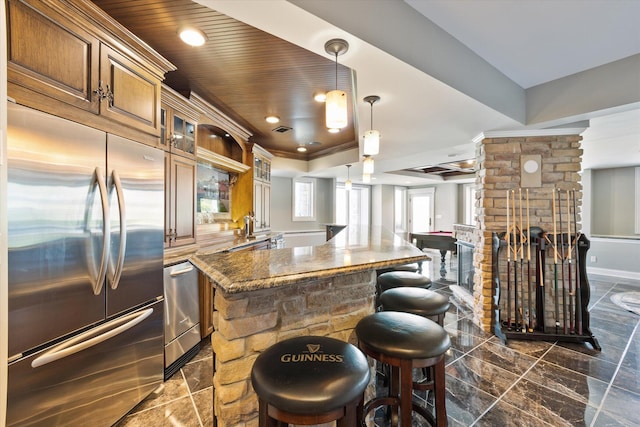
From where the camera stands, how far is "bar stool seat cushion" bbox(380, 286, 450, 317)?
168 centimetres

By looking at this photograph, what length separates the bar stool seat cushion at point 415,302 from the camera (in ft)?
5.53

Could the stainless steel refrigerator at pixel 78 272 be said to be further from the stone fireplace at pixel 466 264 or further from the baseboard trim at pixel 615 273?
the baseboard trim at pixel 615 273

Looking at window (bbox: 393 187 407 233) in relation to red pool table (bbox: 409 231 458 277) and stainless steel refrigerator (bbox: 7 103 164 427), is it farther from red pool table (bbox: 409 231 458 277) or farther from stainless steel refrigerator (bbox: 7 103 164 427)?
stainless steel refrigerator (bbox: 7 103 164 427)

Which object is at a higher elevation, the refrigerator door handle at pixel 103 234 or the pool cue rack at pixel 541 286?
the refrigerator door handle at pixel 103 234

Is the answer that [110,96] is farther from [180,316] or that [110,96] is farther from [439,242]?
[439,242]

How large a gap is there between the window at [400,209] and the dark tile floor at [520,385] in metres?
6.25

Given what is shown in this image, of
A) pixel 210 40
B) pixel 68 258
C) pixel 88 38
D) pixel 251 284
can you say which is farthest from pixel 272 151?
pixel 251 284

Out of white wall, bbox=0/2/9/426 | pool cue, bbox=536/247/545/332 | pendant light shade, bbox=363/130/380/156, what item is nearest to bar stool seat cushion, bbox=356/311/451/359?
pendant light shade, bbox=363/130/380/156

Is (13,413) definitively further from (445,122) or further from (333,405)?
(445,122)

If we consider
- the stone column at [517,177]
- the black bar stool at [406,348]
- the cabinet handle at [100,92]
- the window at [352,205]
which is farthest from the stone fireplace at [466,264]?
the window at [352,205]

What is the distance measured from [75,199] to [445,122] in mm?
3104

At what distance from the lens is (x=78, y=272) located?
140 centimetres

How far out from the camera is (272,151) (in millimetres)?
5488

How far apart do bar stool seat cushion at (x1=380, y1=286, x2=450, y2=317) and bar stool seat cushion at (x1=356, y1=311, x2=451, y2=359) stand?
327 mm
